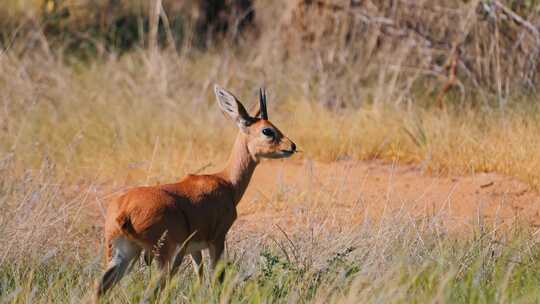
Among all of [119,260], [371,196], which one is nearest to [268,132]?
[119,260]

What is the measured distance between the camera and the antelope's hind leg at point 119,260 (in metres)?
4.35

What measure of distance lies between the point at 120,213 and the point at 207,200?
65 cm

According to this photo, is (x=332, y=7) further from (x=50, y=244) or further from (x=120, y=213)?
(x=120, y=213)

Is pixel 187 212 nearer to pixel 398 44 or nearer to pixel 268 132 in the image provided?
pixel 268 132

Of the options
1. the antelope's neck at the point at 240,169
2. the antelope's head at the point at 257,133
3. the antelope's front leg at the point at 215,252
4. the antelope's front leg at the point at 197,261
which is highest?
the antelope's head at the point at 257,133

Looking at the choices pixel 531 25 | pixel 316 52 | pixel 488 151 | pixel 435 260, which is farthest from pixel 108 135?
pixel 435 260

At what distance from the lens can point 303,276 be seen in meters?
4.68

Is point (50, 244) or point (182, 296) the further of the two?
point (50, 244)

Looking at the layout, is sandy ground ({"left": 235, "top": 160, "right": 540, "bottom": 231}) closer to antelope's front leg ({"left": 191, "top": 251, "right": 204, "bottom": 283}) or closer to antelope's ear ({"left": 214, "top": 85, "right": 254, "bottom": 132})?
antelope's ear ({"left": 214, "top": 85, "right": 254, "bottom": 132})

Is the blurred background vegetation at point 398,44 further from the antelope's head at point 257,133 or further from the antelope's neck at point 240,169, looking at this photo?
the antelope's neck at point 240,169

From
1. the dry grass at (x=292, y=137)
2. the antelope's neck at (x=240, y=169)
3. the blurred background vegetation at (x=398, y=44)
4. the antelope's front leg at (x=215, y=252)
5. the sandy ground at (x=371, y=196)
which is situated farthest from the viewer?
the blurred background vegetation at (x=398, y=44)

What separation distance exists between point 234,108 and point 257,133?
0.19 metres

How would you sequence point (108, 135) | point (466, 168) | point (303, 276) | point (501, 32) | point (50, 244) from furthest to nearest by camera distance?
point (501, 32) → point (108, 135) → point (466, 168) → point (50, 244) → point (303, 276)

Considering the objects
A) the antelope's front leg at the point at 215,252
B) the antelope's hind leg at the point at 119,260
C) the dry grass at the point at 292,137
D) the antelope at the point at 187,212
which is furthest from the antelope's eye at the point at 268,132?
the antelope's hind leg at the point at 119,260
